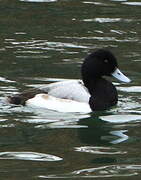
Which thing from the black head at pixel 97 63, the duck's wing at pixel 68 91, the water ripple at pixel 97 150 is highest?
the black head at pixel 97 63

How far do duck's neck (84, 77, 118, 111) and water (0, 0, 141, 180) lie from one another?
0.15 meters

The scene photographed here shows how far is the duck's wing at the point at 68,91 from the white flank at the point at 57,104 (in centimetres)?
7

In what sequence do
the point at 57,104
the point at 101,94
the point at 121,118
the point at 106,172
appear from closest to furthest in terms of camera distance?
the point at 106,172 < the point at 121,118 < the point at 57,104 < the point at 101,94

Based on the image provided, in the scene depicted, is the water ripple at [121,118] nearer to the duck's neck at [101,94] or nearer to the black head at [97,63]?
the duck's neck at [101,94]

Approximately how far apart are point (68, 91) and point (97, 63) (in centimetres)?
82

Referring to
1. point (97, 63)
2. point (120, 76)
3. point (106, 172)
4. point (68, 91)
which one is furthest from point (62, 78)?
point (106, 172)

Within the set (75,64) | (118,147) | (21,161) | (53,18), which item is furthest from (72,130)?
(53,18)

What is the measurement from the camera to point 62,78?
14.8 metres

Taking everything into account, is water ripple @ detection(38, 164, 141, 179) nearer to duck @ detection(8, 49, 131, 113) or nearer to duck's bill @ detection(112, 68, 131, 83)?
duck @ detection(8, 49, 131, 113)

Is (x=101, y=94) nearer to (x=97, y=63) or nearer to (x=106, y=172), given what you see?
(x=97, y=63)

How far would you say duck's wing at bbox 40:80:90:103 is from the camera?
13172mm

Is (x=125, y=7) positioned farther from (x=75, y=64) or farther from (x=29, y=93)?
(x=29, y=93)

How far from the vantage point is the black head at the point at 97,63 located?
13.7m

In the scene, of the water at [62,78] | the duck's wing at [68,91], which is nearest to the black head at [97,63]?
the duck's wing at [68,91]
